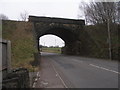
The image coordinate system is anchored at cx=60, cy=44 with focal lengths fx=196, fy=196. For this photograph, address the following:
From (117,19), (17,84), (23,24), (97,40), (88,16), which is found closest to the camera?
(17,84)

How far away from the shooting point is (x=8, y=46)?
718 cm

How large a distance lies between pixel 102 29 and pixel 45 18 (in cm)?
1452

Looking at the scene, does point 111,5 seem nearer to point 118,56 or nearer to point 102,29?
point 102,29

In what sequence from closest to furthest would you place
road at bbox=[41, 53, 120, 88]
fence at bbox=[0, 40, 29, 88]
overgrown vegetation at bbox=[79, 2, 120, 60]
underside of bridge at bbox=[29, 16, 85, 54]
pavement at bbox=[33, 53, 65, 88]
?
fence at bbox=[0, 40, 29, 88]
road at bbox=[41, 53, 120, 88]
pavement at bbox=[33, 53, 65, 88]
overgrown vegetation at bbox=[79, 2, 120, 60]
underside of bridge at bbox=[29, 16, 85, 54]

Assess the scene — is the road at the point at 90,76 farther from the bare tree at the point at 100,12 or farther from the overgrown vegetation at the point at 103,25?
the bare tree at the point at 100,12

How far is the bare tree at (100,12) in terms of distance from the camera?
114 feet

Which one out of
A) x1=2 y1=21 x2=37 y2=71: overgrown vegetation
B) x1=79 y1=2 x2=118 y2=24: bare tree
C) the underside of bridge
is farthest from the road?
the underside of bridge

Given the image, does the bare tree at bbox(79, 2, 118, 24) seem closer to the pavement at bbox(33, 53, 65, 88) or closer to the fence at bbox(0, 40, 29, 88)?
the pavement at bbox(33, 53, 65, 88)

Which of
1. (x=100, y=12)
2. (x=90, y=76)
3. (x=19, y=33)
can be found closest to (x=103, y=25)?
(x=100, y=12)

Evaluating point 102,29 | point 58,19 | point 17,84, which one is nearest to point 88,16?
point 102,29

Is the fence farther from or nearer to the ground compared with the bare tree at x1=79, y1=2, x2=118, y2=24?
nearer to the ground

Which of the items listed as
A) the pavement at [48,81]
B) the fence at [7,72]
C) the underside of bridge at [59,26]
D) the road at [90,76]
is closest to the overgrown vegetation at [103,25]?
the underside of bridge at [59,26]

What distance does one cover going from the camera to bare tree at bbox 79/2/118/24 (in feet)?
114

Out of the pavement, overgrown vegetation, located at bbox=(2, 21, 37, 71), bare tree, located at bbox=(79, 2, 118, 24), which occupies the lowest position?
the pavement
